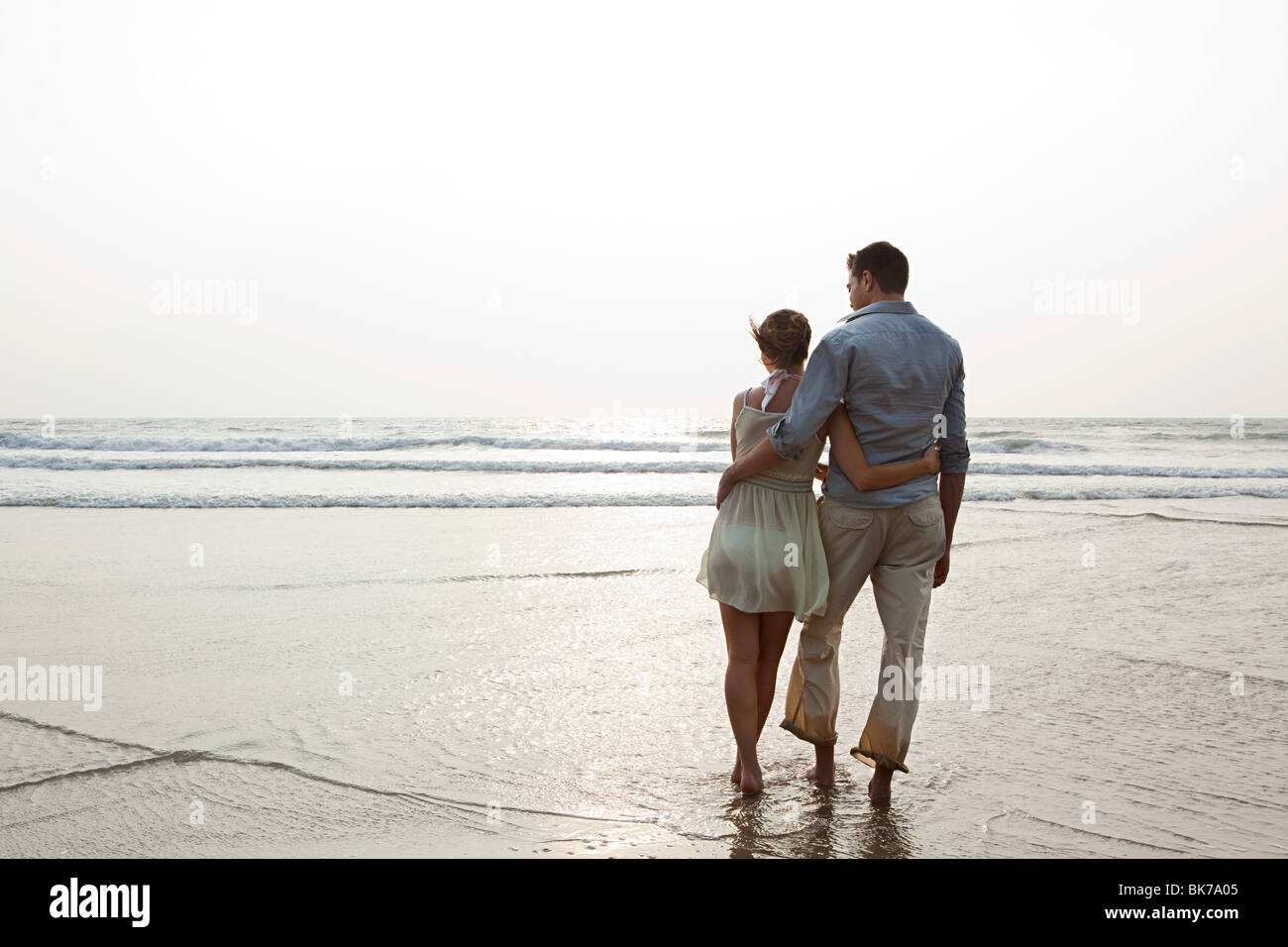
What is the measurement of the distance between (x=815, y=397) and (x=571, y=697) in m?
1.99

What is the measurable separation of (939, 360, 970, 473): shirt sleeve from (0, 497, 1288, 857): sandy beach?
115 centimetres

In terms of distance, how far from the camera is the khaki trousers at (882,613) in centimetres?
334

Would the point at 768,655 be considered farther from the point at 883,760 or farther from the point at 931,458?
the point at 931,458

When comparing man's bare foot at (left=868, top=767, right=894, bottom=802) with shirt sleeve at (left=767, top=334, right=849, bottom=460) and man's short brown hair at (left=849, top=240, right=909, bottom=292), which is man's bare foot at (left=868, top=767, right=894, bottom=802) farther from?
man's short brown hair at (left=849, top=240, right=909, bottom=292)

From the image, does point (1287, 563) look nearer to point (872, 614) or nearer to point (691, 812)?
point (872, 614)

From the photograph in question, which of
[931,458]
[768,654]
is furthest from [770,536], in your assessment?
[931,458]

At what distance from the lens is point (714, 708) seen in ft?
14.2

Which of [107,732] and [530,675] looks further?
[530,675]

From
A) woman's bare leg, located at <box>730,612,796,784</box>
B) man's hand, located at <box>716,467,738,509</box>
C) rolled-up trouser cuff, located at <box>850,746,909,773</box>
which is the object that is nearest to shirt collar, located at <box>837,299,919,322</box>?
man's hand, located at <box>716,467,738,509</box>

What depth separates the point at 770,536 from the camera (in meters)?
3.44

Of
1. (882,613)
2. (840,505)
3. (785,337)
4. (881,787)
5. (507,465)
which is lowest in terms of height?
(881,787)

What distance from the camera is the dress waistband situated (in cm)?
346
